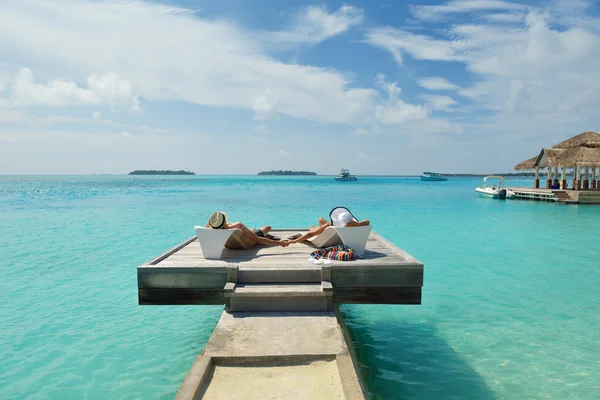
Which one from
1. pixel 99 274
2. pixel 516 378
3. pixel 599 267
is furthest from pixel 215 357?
pixel 599 267

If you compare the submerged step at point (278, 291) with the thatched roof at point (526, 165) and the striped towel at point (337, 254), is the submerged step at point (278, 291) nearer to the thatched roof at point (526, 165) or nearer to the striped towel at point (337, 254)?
the striped towel at point (337, 254)

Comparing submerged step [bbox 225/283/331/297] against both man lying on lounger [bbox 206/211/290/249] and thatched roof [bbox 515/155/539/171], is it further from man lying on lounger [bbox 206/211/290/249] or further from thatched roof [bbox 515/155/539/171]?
thatched roof [bbox 515/155/539/171]

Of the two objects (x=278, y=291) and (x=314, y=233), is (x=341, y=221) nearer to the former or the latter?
(x=314, y=233)

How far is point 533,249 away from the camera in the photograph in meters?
14.1

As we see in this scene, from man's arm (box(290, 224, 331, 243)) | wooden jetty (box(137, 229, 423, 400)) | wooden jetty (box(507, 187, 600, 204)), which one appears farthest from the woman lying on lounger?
wooden jetty (box(507, 187, 600, 204))

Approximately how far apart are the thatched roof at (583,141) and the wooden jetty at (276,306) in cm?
3536

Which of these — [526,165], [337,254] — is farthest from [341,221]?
[526,165]

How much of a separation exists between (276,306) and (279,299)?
0.09 meters

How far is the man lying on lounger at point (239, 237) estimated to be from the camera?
18.5 feet

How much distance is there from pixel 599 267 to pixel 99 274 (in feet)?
48.1

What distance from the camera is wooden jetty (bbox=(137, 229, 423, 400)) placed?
3105mm

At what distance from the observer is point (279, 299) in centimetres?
451

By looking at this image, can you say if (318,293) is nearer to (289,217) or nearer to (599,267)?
(599,267)

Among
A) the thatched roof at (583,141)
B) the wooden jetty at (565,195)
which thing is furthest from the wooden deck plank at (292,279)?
the thatched roof at (583,141)
